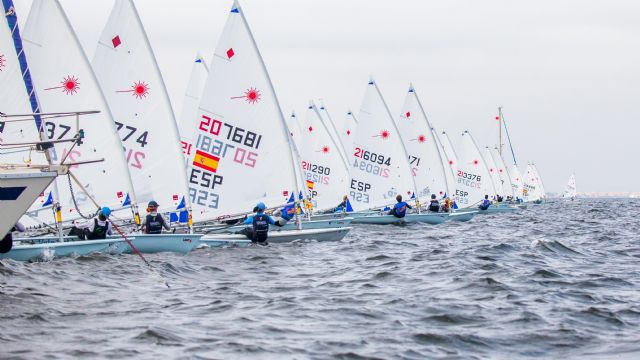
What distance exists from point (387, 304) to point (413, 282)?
2649 millimetres

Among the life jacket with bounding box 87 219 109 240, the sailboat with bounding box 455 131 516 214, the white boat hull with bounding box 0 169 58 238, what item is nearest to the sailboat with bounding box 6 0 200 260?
the life jacket with bounding box 87 219 109 240

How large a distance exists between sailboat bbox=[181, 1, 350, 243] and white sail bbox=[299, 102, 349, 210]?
1207 centimetres

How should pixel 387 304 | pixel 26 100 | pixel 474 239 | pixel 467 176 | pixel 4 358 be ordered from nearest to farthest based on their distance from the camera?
pixel 4 358, pixel 387 304, pixel 26 100, pixel 474 239, pixel 467 176

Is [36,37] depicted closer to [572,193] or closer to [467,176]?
[467,176]

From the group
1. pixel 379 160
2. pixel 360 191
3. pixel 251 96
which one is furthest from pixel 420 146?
pixel 251 96

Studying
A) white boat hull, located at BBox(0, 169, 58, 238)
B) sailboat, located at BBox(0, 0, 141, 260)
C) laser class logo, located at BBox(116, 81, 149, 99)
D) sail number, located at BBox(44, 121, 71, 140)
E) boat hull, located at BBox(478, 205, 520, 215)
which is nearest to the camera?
white boat hull, located at BBox(0, 169, 58, 238)

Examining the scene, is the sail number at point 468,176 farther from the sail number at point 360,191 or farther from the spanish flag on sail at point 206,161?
the spanish flag on sail at point 206,161

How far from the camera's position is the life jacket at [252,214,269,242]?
21.9 meters

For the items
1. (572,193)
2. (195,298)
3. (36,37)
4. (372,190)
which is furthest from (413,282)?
(572,193)

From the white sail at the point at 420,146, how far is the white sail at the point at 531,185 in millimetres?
61806

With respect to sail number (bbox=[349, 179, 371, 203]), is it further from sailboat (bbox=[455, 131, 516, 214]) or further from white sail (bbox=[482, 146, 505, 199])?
white sail (bbox=[482, 146, 505, 199])

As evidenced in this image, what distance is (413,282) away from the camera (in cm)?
1538

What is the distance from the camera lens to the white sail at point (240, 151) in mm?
23312

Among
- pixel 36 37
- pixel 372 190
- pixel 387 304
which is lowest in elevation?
pixel 387 304
